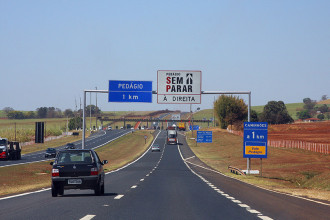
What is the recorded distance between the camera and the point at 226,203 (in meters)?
16.2

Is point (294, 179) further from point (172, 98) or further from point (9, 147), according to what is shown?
point (9, 147)

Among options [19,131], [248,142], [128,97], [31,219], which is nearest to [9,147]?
[128,97]

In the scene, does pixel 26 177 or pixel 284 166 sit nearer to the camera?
pixel 26 177

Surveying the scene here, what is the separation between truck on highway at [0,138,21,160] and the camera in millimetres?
65375

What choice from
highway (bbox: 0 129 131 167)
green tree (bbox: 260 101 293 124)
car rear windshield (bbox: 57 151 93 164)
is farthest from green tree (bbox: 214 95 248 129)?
car rear windshield (bbox: 57 151 93 164)

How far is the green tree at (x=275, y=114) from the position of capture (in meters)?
174

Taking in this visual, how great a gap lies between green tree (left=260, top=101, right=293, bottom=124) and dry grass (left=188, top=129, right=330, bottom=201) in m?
33.7

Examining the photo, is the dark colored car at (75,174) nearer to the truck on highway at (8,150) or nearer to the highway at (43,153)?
the highway at (43,153)

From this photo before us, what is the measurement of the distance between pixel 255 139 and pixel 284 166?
1560cm

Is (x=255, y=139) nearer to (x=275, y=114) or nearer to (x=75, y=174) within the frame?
(x=75, y=174)

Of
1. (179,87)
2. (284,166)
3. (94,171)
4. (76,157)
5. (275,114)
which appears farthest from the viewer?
(275,114)

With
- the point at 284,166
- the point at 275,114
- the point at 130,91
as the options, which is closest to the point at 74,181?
the point at 130,91

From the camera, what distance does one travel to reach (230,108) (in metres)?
150

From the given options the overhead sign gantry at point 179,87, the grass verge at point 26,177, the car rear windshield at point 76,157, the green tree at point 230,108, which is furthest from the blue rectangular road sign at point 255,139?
the green tree at point 230,108
